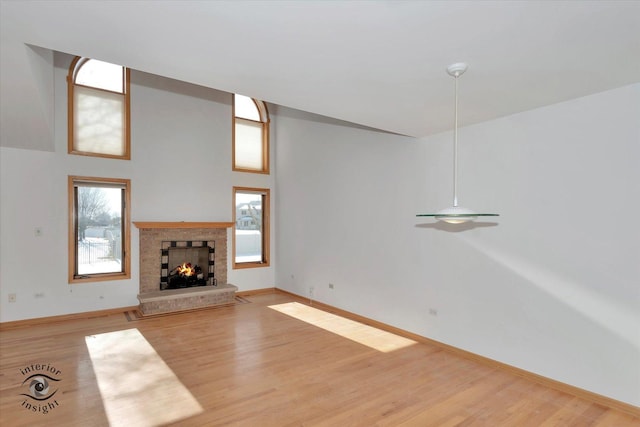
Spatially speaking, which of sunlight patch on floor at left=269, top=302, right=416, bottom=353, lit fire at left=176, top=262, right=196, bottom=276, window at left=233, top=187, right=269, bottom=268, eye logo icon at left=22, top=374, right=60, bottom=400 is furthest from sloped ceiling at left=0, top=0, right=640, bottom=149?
window at left=233, top=187, right=269, bottom=268

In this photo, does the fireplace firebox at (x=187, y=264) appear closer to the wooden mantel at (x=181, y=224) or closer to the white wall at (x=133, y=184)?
the wooden mantel at (x=181, y=224)

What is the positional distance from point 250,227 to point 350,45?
5.83m

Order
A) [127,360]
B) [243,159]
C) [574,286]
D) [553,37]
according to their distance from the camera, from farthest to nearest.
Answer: [243,159]
[127,360]
[574,286]
[553,37]

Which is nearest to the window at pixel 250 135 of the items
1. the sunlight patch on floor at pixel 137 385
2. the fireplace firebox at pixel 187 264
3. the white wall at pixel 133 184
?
the white wall at pixel 133 184

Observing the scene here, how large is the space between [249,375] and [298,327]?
162 cm

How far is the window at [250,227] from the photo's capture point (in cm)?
735

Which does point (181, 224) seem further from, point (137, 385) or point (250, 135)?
point (137, 385)

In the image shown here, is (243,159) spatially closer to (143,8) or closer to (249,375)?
(249,375)

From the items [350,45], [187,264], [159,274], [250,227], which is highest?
[350,45]

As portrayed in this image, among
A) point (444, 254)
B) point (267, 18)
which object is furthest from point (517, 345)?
point (267, 18)

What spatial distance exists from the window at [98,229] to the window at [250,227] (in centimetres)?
203

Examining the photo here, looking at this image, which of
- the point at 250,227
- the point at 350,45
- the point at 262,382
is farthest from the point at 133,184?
the point at 350,45

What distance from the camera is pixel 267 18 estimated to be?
1.89 metres

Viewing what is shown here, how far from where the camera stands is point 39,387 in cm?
332
